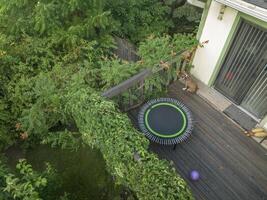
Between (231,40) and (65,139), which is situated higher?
(231,40)

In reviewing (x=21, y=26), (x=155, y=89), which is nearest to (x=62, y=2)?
(x=21, y=26)

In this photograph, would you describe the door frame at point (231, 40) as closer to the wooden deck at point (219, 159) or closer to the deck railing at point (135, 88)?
the wooden deck at point (219, 159)

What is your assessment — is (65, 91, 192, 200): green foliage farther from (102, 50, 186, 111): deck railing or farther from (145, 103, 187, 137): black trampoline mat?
(145, 103, 187, 137): black trampoline mat

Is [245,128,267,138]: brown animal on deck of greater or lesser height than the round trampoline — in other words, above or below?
below

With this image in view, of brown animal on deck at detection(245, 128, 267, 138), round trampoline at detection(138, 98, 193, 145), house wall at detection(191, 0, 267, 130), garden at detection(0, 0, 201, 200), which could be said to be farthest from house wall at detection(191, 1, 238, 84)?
brown animal on deck at detection(245, 128, 267, 138)

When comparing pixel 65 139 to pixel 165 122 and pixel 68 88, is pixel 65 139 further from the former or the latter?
pixel 165 122

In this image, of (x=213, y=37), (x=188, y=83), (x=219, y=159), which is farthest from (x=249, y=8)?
(x=219, y=159)

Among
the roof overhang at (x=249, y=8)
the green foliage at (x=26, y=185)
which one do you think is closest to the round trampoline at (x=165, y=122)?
the green foliage at (x=26, y=185)
